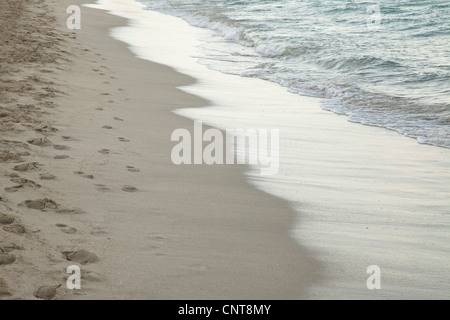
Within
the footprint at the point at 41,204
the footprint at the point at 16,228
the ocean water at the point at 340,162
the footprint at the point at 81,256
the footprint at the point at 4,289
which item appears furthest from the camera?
the footprint at the point at 41,204

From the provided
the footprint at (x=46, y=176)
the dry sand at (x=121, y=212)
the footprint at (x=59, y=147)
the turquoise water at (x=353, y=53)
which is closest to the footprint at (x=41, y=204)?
the dry sand at (x=121, y=212)

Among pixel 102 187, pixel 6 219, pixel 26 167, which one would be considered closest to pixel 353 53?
pixel 102 187

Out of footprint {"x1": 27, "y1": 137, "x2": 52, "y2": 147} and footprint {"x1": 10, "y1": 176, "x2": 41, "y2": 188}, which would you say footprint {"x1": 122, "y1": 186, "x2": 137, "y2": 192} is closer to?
footprint {"x1": 10, "y1": 176, "x2": 41, "y2": 188}

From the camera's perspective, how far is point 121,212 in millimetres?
4121

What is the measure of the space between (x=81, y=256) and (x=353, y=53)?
10.2 meters

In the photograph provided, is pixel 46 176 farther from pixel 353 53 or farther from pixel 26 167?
pixel 353 53

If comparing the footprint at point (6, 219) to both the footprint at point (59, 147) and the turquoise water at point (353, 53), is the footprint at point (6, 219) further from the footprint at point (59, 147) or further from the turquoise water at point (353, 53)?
the turquoise water at point (353, 53)

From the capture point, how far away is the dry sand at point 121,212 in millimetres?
3252

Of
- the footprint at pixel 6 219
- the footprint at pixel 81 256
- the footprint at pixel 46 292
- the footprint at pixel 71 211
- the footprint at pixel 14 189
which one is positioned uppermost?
the footprint at pixel 14 189

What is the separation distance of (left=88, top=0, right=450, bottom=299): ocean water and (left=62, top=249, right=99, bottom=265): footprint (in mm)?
1240

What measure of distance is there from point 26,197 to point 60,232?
576mm

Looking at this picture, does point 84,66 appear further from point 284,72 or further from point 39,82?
point 284,72

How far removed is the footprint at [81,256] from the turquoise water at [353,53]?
15.4 feet

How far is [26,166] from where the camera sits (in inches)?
181
